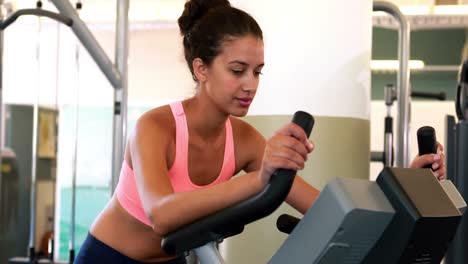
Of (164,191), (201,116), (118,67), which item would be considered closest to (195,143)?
(201,116)

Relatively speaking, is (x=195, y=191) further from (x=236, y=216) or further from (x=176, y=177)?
(x=176, y=177)

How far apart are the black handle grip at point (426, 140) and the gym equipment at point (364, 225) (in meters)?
0.23

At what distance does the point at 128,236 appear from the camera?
1.52m

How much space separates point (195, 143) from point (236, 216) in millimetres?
612

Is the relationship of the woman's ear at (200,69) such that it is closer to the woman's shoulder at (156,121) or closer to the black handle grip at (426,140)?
the woman's shoulder at (156,121)

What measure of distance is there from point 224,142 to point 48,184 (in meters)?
5.63

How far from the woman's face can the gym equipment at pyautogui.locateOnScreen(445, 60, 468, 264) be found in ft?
4.54

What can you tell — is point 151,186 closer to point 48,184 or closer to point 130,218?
point 130,218

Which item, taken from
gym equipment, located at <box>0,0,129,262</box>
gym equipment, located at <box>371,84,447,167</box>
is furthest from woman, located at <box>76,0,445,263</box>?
gym equipment, located at <box>371,84,447,167</box>

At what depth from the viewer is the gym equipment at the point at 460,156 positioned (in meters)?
2.41

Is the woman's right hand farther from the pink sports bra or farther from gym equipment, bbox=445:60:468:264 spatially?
gym equipment, bbox=445:60:468:264

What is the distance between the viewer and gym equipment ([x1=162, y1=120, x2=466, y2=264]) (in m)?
0.88

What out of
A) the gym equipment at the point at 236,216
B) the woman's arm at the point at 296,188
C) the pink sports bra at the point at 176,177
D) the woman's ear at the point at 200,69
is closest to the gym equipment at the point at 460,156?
→ the woman's arm at the point at 296,188

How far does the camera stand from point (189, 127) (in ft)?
4.86
